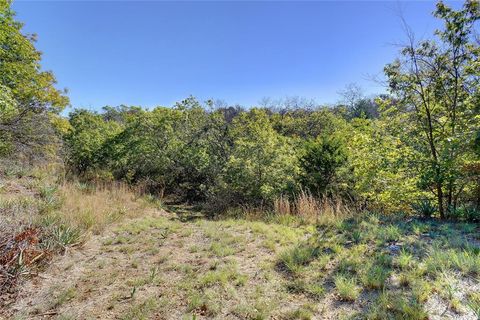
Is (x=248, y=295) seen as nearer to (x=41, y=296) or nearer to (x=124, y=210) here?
(x=41, y=296)

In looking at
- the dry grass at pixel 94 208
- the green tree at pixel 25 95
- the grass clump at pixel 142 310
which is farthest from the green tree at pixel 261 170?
the green tree at pixel 25 95

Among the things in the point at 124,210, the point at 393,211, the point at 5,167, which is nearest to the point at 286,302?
the point at 393,211

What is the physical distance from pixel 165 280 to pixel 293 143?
28.1ft

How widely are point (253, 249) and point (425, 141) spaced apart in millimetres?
4437

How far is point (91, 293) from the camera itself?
10.2ft

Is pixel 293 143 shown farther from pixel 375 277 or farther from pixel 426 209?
pixel 375 277

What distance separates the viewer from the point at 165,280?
331 centimetres

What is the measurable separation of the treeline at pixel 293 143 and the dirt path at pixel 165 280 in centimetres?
272

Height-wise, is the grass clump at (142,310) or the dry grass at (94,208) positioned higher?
the dry grass at (94,208)

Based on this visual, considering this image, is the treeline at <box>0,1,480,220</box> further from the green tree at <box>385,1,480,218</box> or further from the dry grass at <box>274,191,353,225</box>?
the dry grass at <box>274,191,353,225</box>

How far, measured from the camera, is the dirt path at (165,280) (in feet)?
8.91

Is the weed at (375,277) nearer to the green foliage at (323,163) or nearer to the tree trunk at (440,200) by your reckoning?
the tree trunk at (440,200)

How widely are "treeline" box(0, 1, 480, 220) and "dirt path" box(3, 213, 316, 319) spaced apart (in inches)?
107

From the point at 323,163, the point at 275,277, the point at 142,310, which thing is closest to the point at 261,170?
the point at 323,163
